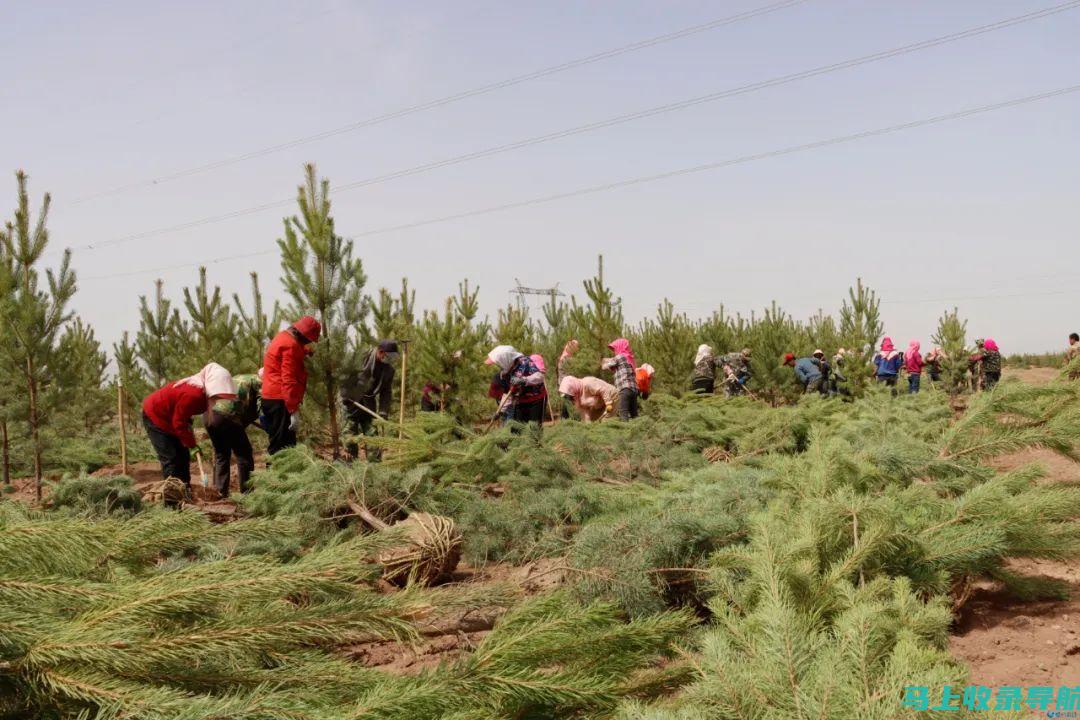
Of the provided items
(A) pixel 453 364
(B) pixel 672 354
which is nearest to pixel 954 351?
(B) pixel 672 354

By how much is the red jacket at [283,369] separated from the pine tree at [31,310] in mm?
3841

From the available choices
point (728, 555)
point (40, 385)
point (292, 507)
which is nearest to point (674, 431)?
point (292, 507)

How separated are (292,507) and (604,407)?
636 cm

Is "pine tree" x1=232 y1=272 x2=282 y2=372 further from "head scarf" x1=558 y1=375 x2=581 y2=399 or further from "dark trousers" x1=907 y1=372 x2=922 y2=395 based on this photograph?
"dark trousers" x1=907 y1=372 x2=922 y2=395

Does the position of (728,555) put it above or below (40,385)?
below

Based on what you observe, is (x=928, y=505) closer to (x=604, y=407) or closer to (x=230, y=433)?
(x=230, y=433)

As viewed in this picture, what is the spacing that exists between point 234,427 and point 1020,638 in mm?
6334

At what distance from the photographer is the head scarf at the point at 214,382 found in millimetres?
7023

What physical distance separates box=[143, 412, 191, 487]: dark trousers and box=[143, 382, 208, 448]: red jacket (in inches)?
1.8

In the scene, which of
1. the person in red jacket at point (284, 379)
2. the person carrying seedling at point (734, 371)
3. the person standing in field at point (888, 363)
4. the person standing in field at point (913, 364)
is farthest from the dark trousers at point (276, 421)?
the person standing in field at point (913, 364)

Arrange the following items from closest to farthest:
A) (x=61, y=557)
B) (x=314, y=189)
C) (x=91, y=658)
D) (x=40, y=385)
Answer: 1. (x=91, y=658)
2. (x=61, y=557)
3. (x=314, y=189)
4. (x=40, y=385)

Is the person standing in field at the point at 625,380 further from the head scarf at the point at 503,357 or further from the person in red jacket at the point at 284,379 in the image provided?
the person in red jacket at the point at 284,379

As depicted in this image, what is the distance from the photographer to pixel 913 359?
752 inches

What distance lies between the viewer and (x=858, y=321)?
18.4 meters
